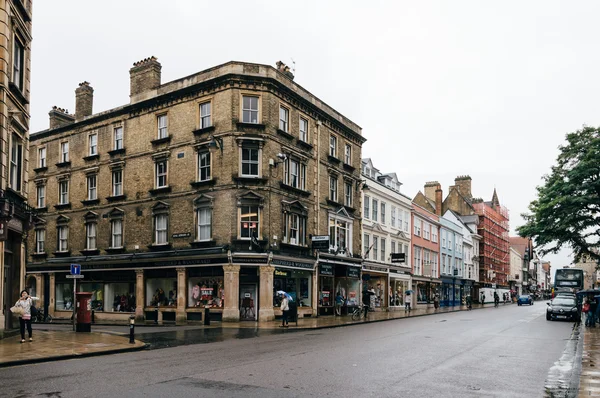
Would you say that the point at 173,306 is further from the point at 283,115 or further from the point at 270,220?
the point at 283,115

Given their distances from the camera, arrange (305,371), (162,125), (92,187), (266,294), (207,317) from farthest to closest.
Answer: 1. (92,187)
2. (162,125)
3. (266,294)
4. (207,317)
5. (305,371)

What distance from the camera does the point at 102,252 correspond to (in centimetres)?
3775

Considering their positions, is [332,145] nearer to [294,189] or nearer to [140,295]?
[294,189]

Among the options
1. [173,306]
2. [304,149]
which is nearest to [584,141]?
[304,149]

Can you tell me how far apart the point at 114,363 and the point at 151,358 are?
1.18m

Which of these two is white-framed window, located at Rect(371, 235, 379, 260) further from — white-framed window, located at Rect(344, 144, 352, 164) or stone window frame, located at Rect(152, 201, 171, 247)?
stone window frame, located at Rect(152, 201, 171, 247)

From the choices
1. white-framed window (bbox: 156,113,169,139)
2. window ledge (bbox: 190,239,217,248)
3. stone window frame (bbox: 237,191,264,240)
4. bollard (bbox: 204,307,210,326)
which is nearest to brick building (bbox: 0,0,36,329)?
bollard (bbox: 204,307,210,326)

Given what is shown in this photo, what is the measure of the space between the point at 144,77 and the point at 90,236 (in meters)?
11.8

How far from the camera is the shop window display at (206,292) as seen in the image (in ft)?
103

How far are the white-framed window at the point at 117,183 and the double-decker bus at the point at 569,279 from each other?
46.8m

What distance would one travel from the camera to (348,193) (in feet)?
137

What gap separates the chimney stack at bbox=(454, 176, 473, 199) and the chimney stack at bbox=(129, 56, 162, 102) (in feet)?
213

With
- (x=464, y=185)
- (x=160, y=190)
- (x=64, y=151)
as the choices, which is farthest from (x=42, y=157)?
(x=464, y=185)

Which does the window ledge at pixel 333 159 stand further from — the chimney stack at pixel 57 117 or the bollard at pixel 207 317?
the chimney stack at pixel 57 117
